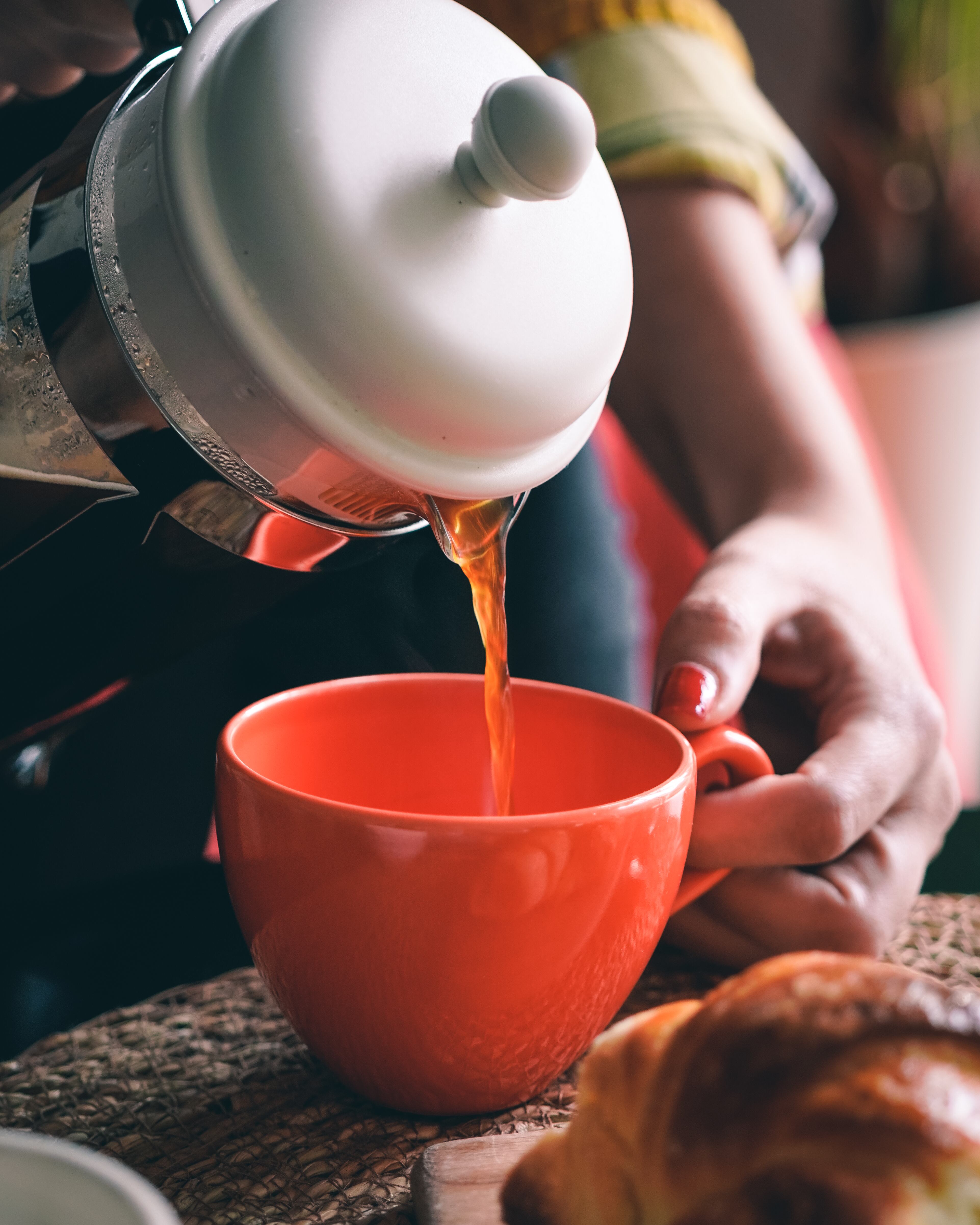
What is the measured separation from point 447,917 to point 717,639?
173 millimetres

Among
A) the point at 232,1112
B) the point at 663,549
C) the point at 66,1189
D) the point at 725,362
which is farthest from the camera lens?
the point at 663,549

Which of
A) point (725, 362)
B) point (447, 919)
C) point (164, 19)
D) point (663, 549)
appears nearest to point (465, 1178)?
point (447, 919)

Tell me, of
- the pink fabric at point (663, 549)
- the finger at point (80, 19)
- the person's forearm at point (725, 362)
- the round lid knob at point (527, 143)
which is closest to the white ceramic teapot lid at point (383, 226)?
the round lid knob at point (527, 143)

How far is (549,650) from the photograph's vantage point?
532mm

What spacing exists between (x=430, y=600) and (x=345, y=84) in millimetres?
218

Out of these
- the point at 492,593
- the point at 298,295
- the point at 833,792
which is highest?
the point at 298,295

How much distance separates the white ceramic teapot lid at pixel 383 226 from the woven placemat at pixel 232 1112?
0.61 ft

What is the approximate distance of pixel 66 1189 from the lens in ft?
0.66

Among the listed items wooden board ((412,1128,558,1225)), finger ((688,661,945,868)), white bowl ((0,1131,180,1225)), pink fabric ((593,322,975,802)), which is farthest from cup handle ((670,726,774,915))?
pink fabric ((593,322,975,802))

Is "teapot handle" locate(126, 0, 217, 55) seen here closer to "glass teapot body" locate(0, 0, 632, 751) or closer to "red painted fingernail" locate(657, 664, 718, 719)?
"glass teapot body" locate(0, 0, 632, 751)

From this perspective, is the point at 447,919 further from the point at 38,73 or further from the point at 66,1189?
the point at 38,73

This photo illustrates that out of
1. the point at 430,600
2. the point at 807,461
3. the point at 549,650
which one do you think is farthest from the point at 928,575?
the point at 430,600

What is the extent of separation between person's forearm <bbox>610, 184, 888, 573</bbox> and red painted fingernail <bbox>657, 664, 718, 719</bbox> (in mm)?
206

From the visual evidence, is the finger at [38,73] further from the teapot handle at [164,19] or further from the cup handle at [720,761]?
the cup handle at [720,761]
